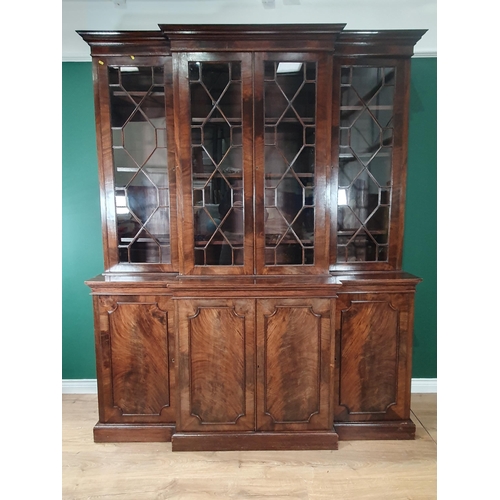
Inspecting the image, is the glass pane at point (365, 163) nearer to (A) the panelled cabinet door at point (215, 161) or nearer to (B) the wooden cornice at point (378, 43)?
(B) the wooden cornice at point (378, 43)

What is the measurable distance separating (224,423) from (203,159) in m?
1.51

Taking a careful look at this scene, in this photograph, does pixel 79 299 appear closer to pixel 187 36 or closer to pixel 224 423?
pixel 224 423

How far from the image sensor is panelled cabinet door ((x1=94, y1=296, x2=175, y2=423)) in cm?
200

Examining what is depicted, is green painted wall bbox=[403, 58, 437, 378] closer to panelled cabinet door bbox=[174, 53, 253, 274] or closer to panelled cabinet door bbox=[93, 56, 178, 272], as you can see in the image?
panelled cabinet door bbox=[174, 53, 253, 274]

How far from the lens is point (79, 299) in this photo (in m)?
2.53

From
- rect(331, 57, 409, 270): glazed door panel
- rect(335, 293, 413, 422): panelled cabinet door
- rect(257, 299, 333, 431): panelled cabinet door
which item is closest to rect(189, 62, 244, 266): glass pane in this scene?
rect(257, 299, 333, 431): panelled cabinet door

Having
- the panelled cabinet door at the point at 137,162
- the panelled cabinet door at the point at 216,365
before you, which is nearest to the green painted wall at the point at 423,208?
the panelled cabinet door at the point at 216,365

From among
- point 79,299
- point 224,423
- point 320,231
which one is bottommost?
point 224,423

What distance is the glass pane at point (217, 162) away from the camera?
190 cm

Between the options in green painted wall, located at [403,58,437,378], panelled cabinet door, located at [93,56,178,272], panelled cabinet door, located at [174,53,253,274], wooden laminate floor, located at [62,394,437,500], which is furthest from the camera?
green painted wall, located at [403,58,437,378]

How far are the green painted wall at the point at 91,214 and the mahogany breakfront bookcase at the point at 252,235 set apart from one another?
1.55 ft

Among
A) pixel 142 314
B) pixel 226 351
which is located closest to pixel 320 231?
pixel 226 351

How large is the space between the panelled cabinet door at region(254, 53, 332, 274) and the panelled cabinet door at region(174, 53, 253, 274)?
7cm

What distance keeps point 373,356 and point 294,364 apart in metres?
0.50
